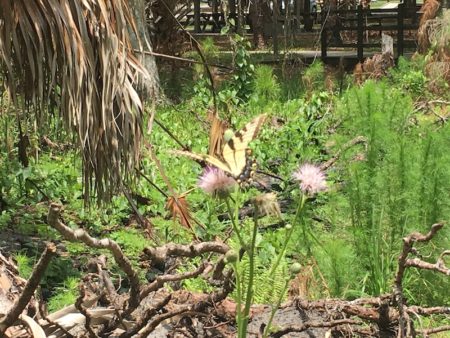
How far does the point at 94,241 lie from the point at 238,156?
1.41 ft

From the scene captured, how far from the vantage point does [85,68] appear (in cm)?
288

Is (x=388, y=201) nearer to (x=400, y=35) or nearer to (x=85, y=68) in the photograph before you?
(x=85, y=68)

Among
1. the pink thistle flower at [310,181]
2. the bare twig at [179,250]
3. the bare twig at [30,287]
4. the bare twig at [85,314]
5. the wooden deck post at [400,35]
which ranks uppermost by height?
the pink thistle flower at [310,181]

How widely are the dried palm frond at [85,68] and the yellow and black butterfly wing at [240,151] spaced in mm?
1490

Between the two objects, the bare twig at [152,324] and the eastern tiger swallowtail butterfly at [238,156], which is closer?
the eastern tiger swallowtail butterfly at [238,156]

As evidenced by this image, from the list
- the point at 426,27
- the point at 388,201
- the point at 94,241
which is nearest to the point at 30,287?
the point at 94,241

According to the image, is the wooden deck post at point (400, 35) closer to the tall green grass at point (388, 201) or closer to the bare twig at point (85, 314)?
the tall green grass at point (388, 201)

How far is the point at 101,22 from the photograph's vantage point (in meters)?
2.86

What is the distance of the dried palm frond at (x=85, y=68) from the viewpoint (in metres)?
2.79

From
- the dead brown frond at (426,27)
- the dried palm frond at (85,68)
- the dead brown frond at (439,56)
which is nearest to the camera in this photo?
the dried palm frond at (85,68)

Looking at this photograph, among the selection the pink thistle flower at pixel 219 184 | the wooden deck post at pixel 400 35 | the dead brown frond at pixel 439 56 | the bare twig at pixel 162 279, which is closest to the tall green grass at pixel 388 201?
the bare twig at pixel 162 279

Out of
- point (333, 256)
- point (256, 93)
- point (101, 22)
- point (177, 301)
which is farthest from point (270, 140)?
point (177, 301)

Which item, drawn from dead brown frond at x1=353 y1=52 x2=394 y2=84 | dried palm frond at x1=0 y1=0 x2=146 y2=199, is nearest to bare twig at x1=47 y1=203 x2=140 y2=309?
dried palm frond at x1=0 y1=0 x2=146 y2=199

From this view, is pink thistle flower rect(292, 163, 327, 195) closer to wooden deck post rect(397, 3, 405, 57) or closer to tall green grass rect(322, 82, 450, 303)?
tall green grass rect(322, 82, 450, 303)
